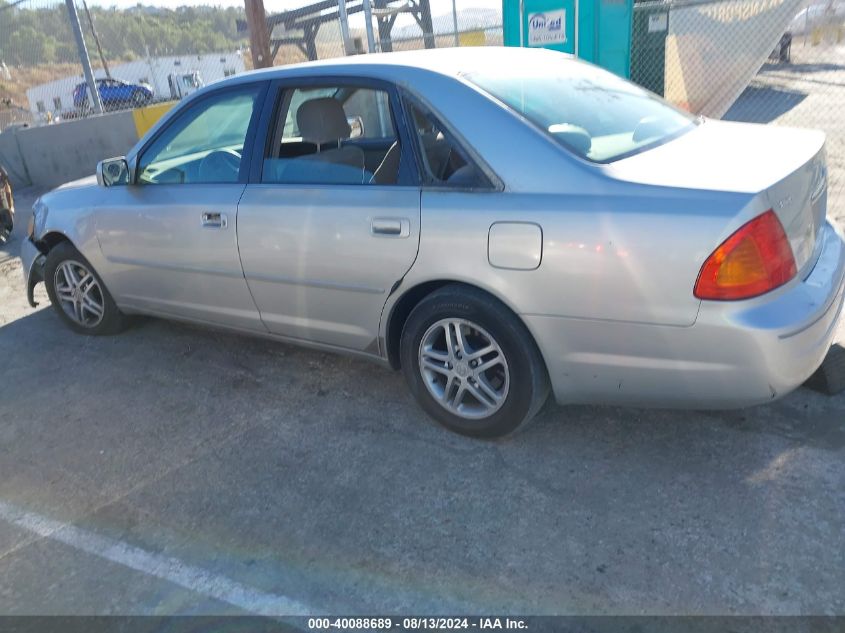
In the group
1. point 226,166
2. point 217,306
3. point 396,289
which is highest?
point 226,166

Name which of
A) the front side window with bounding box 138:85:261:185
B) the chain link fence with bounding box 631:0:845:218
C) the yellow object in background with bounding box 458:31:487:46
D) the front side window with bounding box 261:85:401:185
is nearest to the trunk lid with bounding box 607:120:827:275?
the front side window with bounding box 261:85:401:185

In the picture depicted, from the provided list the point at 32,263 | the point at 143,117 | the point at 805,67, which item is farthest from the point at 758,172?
the point at 805,67

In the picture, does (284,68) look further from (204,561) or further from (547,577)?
(547,577)

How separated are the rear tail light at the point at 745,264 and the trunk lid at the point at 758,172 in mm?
47

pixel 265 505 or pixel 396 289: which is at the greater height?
pixel 396 289

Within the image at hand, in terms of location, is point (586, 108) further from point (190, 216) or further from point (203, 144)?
point (203, 144)

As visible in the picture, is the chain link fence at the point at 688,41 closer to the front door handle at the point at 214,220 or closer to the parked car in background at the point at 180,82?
the front door handle at the point at 214,220

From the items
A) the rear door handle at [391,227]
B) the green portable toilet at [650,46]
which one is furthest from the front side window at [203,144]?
the green portable toilet at [650,46]

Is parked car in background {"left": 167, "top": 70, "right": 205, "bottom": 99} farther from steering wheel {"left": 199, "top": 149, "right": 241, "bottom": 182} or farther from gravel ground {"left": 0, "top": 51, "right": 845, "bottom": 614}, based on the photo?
gravel ground {"left": 0, "top": 51, "right": 845, "bottom": 614}

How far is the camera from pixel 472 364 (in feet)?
10.4

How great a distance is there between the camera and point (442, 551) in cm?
263

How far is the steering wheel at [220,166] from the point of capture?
151 inches

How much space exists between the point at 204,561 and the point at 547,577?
1.27 metres

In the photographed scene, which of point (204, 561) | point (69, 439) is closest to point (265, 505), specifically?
point (204, 561)
